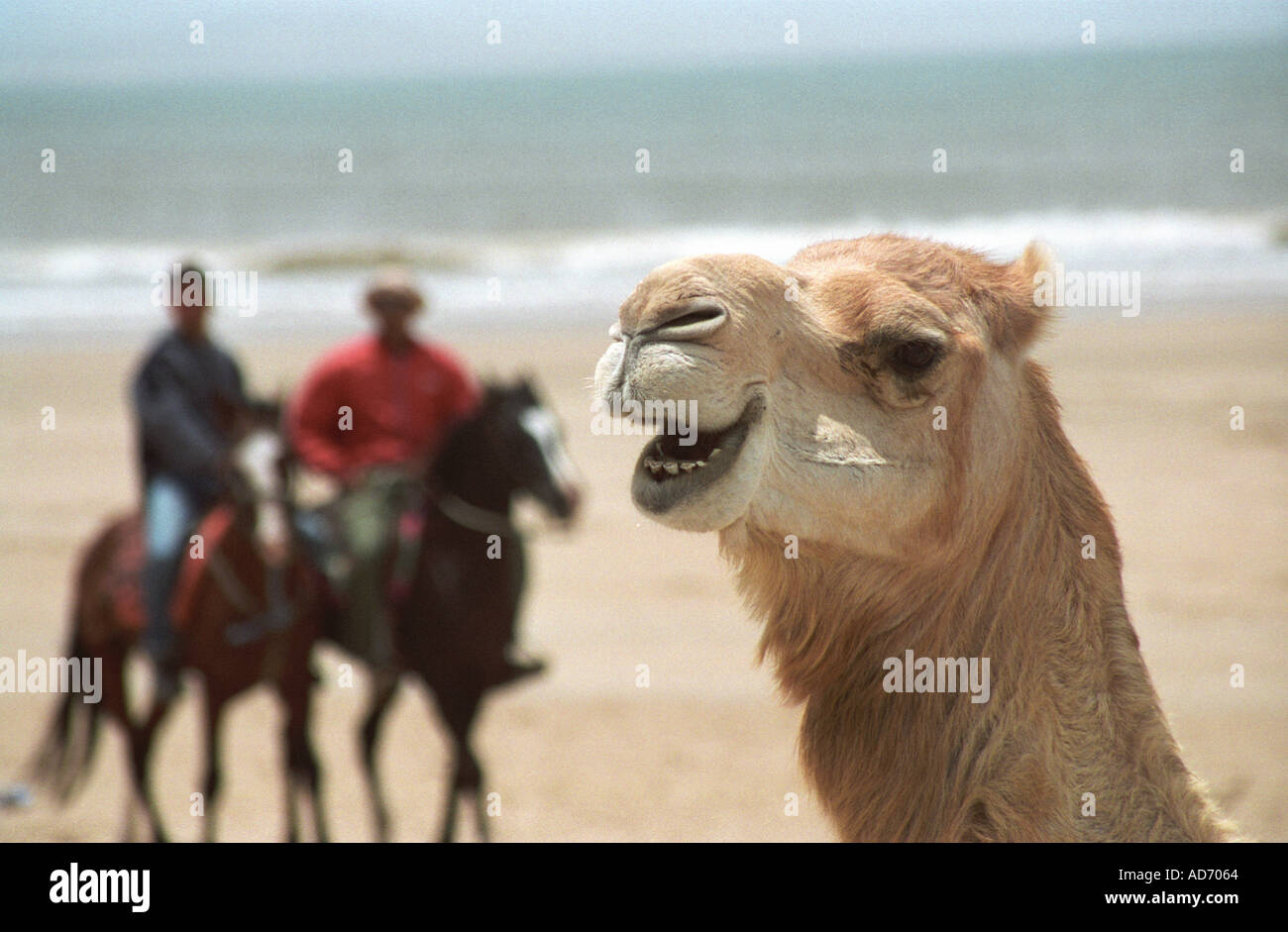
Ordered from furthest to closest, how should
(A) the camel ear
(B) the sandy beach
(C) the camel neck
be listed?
(B) the sandy beach < (A) the camel ear < (C) the camel neck

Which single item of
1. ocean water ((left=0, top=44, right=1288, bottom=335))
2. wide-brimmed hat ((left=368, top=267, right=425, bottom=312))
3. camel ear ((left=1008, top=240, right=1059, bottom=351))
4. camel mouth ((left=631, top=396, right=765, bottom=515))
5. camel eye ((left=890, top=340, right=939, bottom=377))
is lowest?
camel mouth ((left=631, top=396, right=765, bottom=515))

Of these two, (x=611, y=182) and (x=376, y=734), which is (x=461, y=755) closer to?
(x=376, y=734)

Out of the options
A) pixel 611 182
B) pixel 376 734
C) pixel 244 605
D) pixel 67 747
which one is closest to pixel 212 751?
pixel 244 605

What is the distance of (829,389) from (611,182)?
33.8 metres

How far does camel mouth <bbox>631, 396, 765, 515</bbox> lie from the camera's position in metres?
1.98

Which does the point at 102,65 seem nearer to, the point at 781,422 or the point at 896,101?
the point at 896,101

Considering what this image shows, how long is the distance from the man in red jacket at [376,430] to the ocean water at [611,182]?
30.7ft

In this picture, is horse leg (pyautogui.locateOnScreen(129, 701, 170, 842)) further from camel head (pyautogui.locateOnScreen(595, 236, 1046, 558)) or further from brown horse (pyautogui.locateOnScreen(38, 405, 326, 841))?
camel head (pyautogui.locateOnScreen(595, 236, 1046, 558))

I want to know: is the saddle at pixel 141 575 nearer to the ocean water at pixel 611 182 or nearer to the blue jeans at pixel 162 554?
the blue jeans at pixel 162 554

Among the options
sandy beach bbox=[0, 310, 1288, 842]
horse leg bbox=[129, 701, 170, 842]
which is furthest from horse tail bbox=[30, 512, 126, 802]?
horse leg bbox=[129, 701, 170, 842]

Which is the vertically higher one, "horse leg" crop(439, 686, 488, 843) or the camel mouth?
the camel mouth

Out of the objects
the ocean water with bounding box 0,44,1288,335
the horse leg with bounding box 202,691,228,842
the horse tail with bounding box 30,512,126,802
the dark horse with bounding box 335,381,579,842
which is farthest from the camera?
the ocean water with bounding box 0,44,1288,335

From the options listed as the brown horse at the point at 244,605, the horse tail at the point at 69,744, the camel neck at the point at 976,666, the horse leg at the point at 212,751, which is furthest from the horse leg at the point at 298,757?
the camel neck at the point at 976,666

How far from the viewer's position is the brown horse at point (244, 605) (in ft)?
19.0
